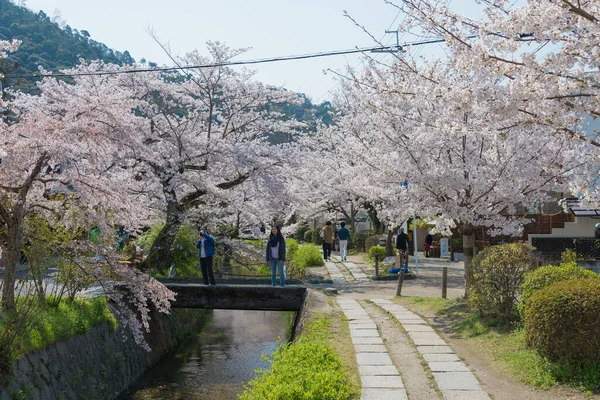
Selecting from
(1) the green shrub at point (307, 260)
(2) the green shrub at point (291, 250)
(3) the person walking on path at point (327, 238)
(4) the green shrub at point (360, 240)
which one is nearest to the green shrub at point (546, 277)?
(1) the green shrub at point (307, 260)

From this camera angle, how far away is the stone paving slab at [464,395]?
6.16 metres

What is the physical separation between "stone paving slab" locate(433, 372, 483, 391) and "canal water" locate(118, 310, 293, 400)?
365cm

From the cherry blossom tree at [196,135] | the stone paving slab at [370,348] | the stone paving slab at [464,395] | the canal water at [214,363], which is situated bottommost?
the canal water at [214,363]

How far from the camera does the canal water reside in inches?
469

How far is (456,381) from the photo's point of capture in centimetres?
677

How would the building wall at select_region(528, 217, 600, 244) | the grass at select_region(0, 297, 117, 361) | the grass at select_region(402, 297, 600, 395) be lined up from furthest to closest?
the building wall at select_region(528, 217, 600, 244)
the grass at select_region(0, 297, 117, 361)
the grass at select_region(402, 297, 600, 395)

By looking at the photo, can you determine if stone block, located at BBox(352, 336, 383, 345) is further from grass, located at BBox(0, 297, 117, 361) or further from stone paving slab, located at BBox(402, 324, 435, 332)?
grass, located at BBox(0, 297, 117, 361)

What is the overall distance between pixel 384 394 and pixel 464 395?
33.7 inches

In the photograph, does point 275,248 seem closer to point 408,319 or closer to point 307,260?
point 408,319

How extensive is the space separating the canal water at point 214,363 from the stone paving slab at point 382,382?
10.4ft

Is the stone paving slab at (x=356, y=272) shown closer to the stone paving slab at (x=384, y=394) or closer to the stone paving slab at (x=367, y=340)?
the stone paving slab at (x=367, y=340)

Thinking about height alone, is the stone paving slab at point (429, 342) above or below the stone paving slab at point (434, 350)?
above

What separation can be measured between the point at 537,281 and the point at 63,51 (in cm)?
10667

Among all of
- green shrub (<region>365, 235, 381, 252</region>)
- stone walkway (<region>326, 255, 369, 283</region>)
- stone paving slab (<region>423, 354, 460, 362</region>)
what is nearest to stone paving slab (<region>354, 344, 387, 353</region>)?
stone paving slab (<region>423, 354, 460, 362</region>)
